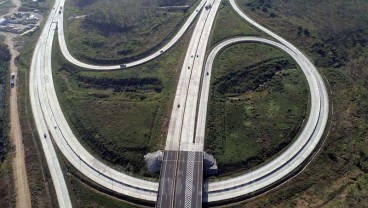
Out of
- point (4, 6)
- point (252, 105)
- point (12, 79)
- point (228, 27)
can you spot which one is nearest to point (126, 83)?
point (12, 79)

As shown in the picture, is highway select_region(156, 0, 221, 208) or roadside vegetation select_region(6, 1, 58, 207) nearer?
highway select_region(156, 0, 221, 208)

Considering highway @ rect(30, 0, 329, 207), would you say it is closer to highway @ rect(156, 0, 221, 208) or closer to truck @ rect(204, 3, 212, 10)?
highway @ rect(156, 0, 221, 208)

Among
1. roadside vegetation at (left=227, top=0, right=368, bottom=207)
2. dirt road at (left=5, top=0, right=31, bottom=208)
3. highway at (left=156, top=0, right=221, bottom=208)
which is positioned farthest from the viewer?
dirt road at (left=5, top=0, right=31, bottom=208)

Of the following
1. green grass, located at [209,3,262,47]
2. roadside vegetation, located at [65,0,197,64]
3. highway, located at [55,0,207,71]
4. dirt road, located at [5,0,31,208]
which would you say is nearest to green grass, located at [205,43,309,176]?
green grass, located at [209,3,262,47]

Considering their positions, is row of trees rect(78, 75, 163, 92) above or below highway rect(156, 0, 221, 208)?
above

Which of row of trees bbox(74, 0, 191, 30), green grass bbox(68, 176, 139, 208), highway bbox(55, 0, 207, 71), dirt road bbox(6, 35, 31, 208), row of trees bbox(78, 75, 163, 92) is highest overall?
row of trees bbox(74, 0, 191, 30)

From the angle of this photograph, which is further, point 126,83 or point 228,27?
point 228,27

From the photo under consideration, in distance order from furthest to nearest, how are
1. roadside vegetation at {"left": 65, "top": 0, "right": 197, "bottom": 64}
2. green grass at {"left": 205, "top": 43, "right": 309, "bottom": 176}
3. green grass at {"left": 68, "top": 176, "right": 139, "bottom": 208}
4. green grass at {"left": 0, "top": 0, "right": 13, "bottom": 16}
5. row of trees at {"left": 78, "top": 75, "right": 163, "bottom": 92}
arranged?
green grass at {"left": 0, "top": 0, "right": 13, "bottom": 16} → roadside vegetation at {"left": 65, "top": 0, "right": 197, "bottom": 64} → row of trees at {"left": 78, "top": 75, "right": 163, "bottom": 92} → green grass at {"left": 205, "top": 43, "right": 309, "bottom": 176} → green grass at {"left": 68, "top": 176, "right": 139, "bottom": 208}

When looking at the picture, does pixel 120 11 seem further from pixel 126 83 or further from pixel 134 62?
pixel 126 83
